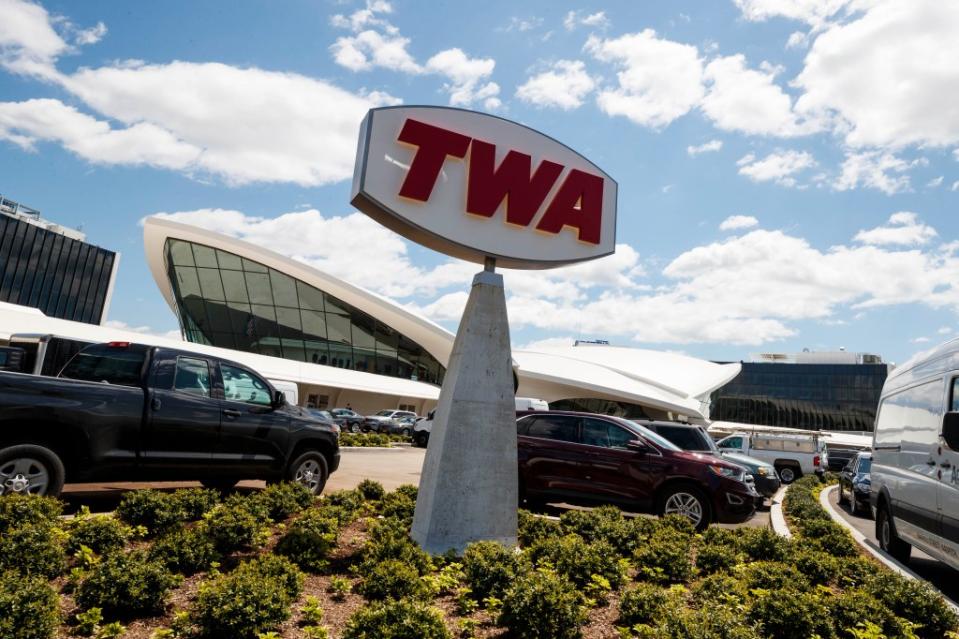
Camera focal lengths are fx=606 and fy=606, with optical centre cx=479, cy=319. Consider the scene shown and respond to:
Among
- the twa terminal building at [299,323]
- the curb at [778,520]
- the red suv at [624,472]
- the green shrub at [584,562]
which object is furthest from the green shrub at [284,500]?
the twa terminal building at [299,323]

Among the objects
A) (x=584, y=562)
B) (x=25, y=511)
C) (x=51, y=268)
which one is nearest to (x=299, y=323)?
(x=25, y=511)

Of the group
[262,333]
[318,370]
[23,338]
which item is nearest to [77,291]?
[262,333]

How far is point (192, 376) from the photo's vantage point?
7.46 metres

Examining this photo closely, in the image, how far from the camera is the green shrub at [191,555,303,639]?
11.1ft

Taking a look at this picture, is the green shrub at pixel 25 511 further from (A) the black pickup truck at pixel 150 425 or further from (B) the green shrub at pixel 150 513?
(A) the black pickup truck at pixel 150 425

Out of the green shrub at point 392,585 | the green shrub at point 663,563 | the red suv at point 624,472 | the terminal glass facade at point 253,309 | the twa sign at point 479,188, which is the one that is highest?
the terminal glass facade at point 253,309

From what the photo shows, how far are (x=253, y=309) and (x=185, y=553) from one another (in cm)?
4080

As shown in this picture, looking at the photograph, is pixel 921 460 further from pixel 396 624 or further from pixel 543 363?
pixel 543 363

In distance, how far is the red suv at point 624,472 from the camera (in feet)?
28.8

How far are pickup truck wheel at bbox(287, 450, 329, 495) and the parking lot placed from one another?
918mm

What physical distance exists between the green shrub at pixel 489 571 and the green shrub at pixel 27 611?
8.50 feet

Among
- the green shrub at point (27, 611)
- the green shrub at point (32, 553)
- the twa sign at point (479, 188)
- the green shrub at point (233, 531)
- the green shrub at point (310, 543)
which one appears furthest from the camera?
the twa sign at point (479, 188)

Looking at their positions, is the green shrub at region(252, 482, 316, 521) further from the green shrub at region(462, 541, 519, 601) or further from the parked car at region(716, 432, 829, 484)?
the parked car at region(716, 432, 829, 484)

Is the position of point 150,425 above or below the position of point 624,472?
above
